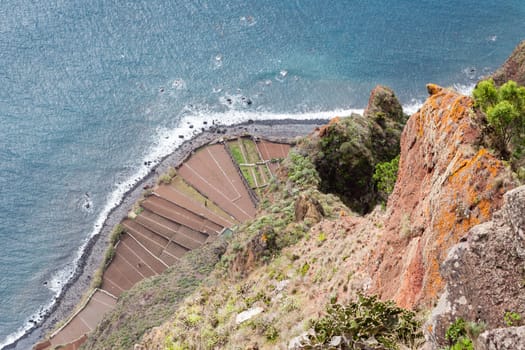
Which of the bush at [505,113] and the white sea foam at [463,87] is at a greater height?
the white sea foam at [463,87]

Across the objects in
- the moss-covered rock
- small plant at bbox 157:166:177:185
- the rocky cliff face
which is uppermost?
small plant at bbox 157:166:177:185

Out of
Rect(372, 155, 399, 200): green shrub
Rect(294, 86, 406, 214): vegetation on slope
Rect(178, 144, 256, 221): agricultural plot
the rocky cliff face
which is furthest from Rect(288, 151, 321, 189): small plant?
Rect(178, 144, 256, 221): agricultural plot

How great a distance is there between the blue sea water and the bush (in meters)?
90.8

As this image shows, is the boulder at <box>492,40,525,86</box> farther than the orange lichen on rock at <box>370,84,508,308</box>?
Yes

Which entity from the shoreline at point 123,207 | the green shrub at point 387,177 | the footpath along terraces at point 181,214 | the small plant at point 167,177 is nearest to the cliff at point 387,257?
the green shrub at point 387,177

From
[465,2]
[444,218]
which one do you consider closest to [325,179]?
[444,218]

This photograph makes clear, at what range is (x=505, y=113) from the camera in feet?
80.1

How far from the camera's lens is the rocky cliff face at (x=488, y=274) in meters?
17.4

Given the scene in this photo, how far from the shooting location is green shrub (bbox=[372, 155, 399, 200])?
48906mm

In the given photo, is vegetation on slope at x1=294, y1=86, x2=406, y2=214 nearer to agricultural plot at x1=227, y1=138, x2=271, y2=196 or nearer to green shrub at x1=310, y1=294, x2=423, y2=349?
green shrub at x1=310, y1=294, x2=423, y2=349

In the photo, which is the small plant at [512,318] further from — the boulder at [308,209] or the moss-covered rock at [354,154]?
the moss-covered rock at [354,154]

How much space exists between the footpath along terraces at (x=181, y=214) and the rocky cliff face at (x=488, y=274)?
263 feet

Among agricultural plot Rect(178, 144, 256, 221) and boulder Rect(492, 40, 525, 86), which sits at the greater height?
agricultural plot Rect(178, 144, 256, 221)

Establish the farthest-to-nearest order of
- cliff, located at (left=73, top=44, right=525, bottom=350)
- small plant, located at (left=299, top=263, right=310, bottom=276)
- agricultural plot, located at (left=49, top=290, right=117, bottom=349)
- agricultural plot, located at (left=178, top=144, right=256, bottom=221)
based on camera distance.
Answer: agricultural plot, located at (left=178, top=144, right=256, bottom=221) < agricultural plot, located at (left=49, top=290, right=117, bottom=349) < small plant, located at (left=299, top=263, right=310, bottom=276) < cliff, located at (left=73, top=44, right=525, bottom=350)
